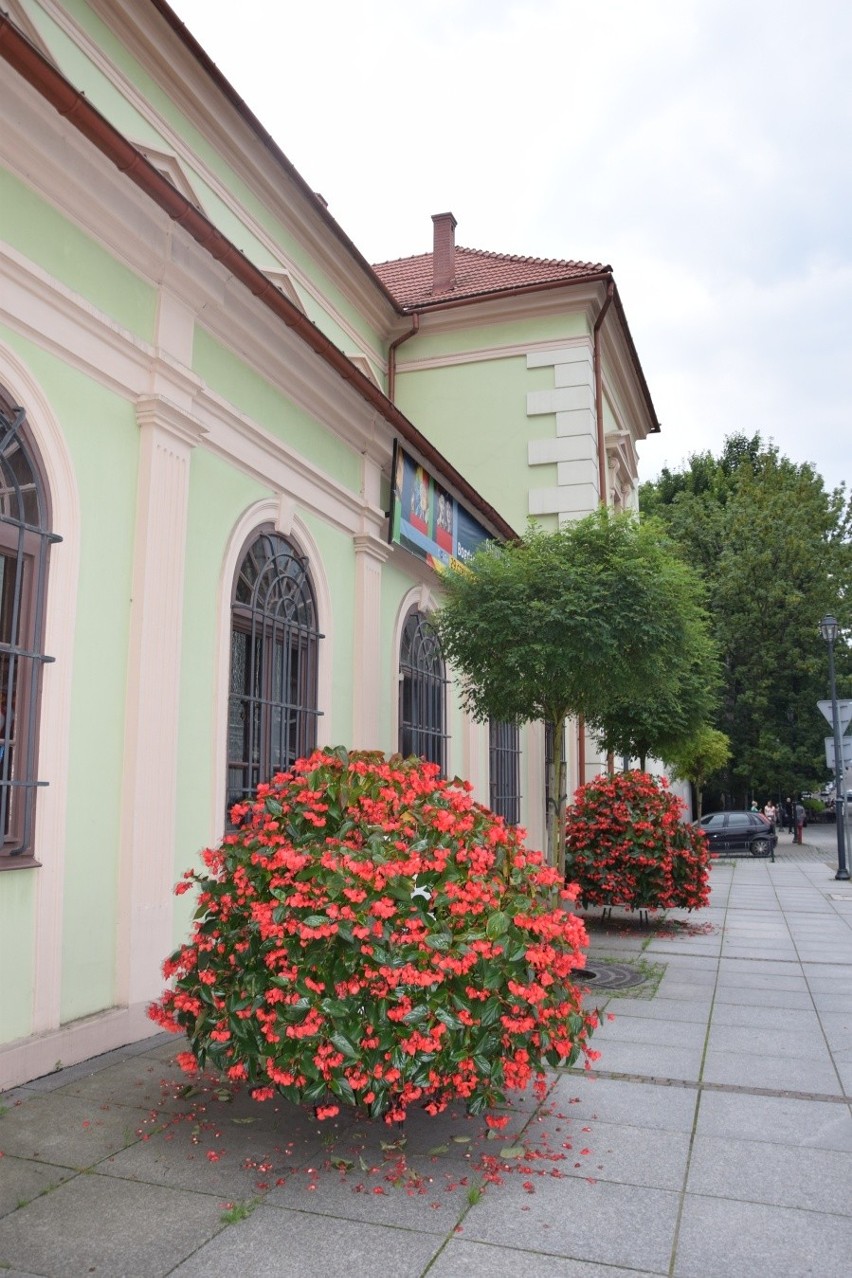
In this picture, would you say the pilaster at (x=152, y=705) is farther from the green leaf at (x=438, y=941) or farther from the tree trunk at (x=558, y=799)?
the tree trunk at (x=558, y=799)

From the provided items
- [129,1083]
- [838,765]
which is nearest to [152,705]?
[129,1083]

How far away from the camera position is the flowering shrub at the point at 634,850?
1093 cm

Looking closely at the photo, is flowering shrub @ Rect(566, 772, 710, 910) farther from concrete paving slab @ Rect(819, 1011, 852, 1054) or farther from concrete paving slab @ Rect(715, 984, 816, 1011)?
concrete paving slab @ Rect(819, 1011, 852, 1054)

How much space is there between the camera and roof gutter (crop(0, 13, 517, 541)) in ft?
15.7

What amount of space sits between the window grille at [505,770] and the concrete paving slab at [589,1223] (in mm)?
10319

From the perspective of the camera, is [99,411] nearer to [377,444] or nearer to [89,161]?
[89,161]

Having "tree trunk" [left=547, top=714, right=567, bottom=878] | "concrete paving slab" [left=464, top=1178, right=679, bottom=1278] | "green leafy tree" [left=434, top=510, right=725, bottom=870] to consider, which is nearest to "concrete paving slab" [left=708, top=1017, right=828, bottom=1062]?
"green leafy tree" [left=434, top=510, right=725, bottom=870]

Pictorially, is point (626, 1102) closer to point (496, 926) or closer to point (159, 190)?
point (496, 926)

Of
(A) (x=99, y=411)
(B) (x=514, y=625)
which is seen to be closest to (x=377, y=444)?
(B) (x=514, y=625)

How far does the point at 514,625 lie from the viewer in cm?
863

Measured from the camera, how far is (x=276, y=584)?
8188 mm

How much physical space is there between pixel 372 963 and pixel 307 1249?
3.30 feet

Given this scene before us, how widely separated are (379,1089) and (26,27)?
28.1ft

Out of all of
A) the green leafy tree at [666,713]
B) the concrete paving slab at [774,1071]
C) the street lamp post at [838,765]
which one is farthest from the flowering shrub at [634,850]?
the street lamp post at [838,765]
